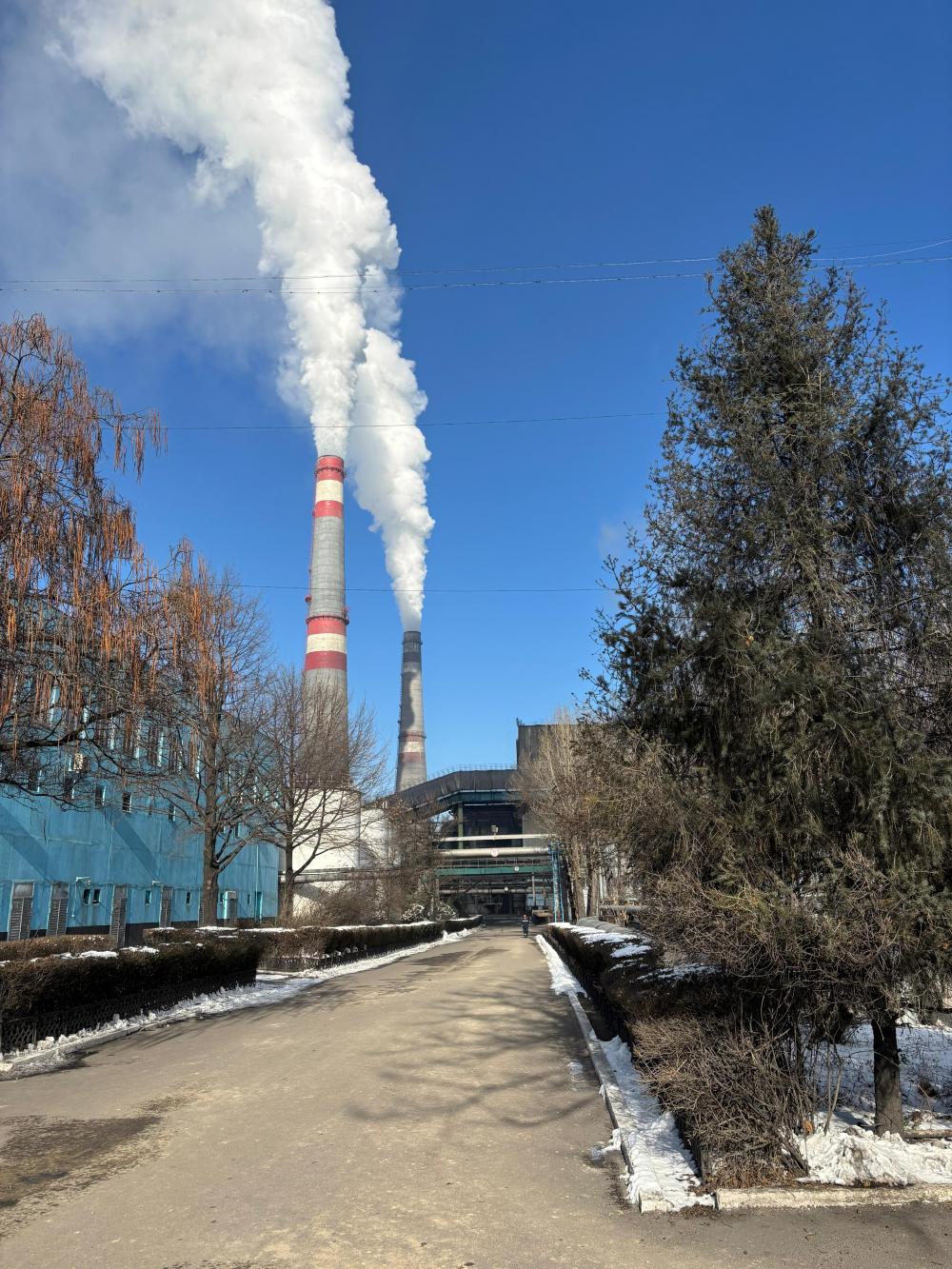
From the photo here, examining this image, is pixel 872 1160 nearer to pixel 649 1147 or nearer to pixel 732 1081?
pixel 732 1081

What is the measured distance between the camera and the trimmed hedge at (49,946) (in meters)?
12.0

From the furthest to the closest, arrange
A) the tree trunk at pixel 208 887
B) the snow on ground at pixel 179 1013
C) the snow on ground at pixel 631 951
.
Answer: the tree trunk at pixel 208 887
the snow on ground at pixel 631 951
the snow on ground at pixel 179 1013

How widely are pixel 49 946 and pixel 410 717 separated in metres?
66.2

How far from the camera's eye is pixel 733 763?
20.7ft

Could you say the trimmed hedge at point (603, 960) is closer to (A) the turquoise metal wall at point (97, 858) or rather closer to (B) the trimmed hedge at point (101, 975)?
(B) the trimmed hedge at point (101, 975)

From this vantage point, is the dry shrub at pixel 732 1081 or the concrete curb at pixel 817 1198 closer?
the concrete curb at pixel 817 1198

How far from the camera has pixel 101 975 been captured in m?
11.5

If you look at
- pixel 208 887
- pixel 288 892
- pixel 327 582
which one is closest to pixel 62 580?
pixel 208 887

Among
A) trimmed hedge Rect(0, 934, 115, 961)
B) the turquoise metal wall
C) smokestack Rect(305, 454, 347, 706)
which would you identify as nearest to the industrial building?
smokestack Rect(305, 454, 347, 706)

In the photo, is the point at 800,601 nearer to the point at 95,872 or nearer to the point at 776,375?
the point at 776,375

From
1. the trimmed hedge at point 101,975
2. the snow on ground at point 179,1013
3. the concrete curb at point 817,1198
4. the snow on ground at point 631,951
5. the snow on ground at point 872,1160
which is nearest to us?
the concrete curb at point 817,1198

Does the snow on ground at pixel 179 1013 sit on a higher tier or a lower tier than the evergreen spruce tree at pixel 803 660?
lower

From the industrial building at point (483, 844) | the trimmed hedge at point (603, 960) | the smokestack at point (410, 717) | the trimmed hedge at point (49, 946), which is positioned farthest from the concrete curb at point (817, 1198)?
the smokestack at point (410, 717)

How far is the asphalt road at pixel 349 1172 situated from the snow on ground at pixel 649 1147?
0.49 feet
